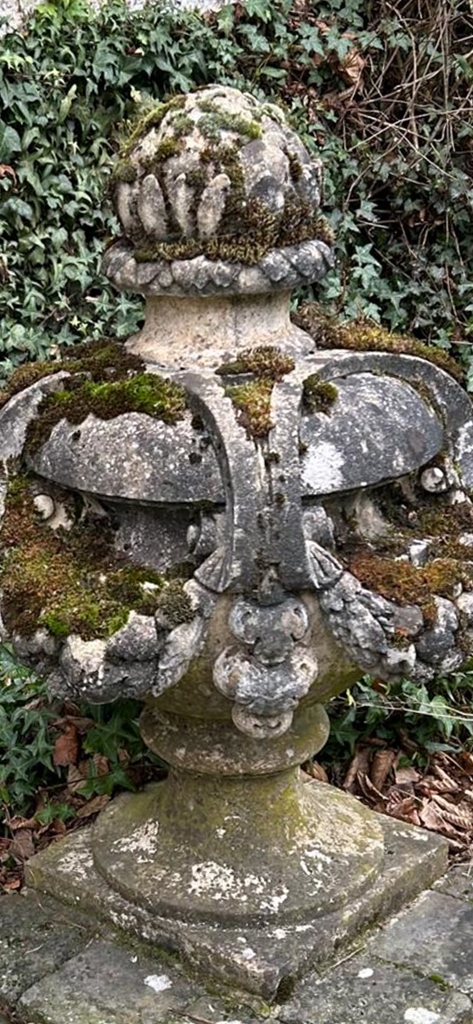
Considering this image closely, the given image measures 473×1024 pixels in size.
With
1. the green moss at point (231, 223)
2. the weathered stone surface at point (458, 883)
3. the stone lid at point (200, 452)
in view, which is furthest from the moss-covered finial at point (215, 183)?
the weathered stone surface at point (458, 883)

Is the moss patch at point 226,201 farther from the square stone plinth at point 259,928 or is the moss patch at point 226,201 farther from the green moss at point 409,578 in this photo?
the square stone plinth at point 259,928

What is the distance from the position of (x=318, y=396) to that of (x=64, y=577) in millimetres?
688

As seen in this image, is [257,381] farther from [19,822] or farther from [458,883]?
[19,822]

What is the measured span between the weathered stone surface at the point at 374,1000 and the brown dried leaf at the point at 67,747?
1.30 metres

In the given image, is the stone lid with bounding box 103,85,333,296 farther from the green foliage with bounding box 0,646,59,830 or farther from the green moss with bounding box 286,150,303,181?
the green foliage with bounding box 0,646,59,830

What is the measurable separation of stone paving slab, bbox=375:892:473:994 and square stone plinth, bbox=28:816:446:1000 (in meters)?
0.05

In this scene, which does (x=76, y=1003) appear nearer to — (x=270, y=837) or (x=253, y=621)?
(x=270, y=837)

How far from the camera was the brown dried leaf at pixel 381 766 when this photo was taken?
3.73m

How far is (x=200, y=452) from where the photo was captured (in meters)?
2.38

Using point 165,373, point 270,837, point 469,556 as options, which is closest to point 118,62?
point 165,373

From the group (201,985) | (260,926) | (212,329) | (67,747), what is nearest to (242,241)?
(212,329)

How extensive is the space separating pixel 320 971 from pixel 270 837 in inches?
13.6

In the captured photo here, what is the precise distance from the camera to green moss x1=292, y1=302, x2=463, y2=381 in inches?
108

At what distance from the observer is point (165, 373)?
8.33ft
